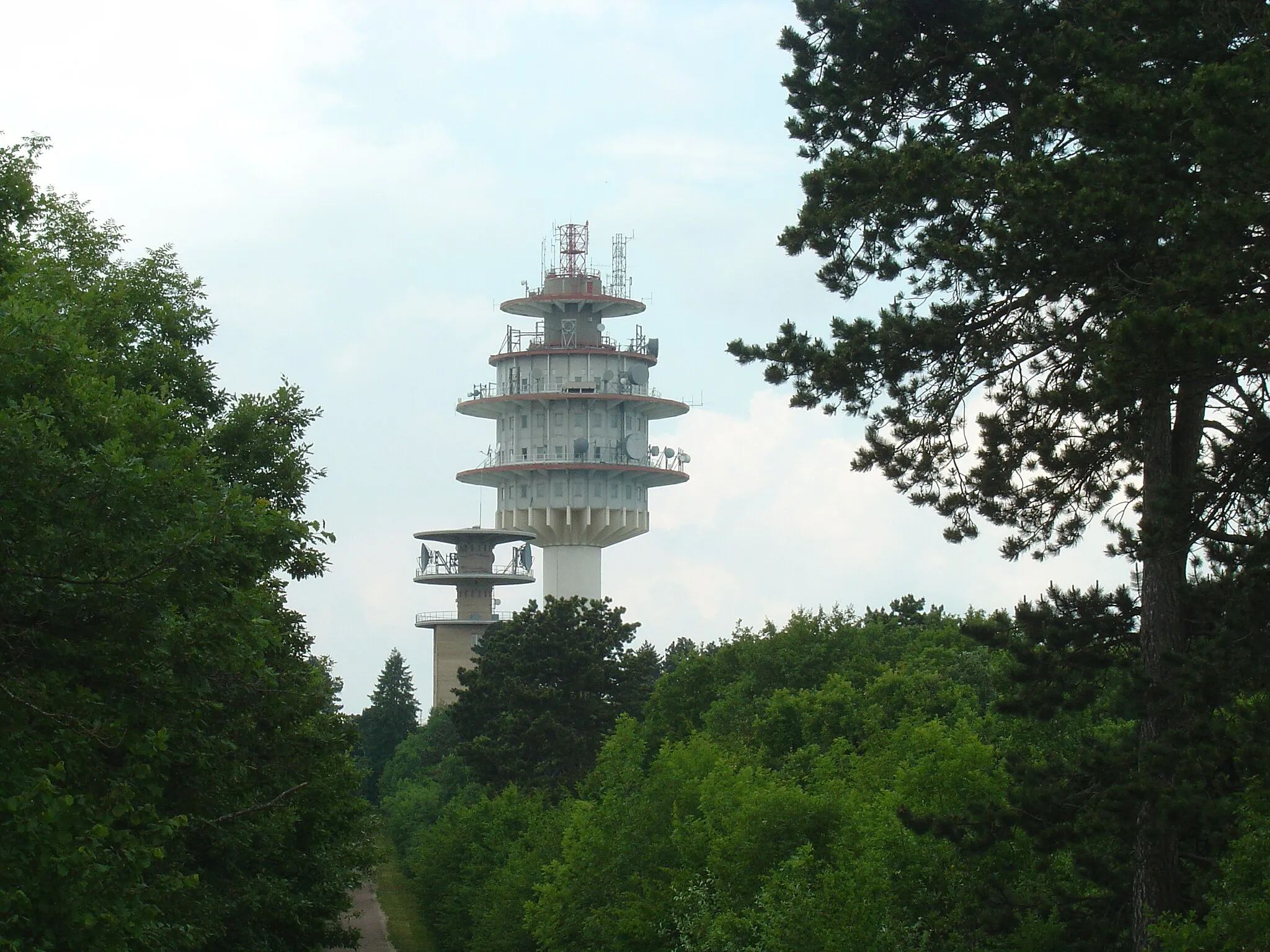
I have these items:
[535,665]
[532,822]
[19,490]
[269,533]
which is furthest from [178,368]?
[535,665]

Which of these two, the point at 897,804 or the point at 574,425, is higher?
the point at 574,425

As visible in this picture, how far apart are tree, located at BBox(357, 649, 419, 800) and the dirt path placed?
2608 centimetres

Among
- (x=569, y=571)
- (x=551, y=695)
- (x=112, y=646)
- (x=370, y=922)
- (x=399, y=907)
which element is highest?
(x=569, y=571)

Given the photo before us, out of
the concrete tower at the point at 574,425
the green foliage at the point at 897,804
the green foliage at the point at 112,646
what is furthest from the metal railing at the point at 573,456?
the green foliage at the point at 112,646

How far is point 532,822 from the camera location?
166 ft

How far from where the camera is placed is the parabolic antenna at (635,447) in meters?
88.9

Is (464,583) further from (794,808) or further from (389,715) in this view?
(794,808)

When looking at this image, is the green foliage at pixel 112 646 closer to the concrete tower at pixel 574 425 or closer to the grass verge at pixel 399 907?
the grass verge at pixel 399 907

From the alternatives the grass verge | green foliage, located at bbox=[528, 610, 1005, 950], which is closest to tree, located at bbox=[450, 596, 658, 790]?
the grass verge

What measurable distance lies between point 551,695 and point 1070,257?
52.1m

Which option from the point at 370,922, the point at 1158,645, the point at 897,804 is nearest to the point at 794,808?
the point at 897,804

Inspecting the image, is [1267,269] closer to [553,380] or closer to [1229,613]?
[1229,613]

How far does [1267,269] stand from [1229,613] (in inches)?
159

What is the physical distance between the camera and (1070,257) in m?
16.8
